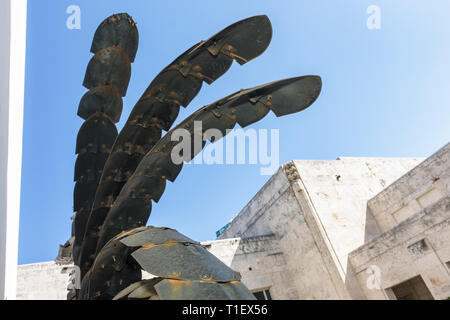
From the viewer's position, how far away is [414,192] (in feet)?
29.9

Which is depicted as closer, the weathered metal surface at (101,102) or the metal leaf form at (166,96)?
the metal leaf form at (166,96)

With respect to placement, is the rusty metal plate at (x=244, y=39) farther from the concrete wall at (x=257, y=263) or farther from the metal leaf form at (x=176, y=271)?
the concrete wall at (x=257, y=263)

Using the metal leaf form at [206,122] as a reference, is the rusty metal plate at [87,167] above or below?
above

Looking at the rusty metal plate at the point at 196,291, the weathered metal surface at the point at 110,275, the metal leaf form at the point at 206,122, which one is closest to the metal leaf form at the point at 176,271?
the rusty metal plate at the point at 196,291

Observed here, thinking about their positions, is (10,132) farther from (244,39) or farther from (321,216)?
(321,216)

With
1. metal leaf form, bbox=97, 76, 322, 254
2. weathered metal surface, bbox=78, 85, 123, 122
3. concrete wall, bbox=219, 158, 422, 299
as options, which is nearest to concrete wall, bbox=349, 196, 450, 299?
concrete wall, bbox=219, 158, 422, 299

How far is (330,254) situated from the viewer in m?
8.41

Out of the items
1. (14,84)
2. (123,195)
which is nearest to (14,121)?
(14,84)

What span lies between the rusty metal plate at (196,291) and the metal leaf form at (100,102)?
1307 mm

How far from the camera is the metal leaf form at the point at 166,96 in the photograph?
1.49 meters

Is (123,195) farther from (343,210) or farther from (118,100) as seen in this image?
(343,210)

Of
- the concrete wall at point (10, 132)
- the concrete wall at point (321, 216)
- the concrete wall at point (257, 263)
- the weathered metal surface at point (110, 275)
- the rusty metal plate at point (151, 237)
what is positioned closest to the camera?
the rusty metal plate at point (151, 237)

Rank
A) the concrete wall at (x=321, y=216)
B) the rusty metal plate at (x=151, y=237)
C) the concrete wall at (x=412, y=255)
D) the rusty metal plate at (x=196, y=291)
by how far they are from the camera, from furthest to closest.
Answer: the concrete wall at (x=321, y=216) → the concrete wall at (x=412, y=255) → the rusty metal plate at (x=151, y=237) → the rusty metal plate at (x=196, y=291)

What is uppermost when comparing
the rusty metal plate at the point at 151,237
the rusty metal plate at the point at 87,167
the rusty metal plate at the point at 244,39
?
the rusty metal plate at the point at 244,39
